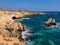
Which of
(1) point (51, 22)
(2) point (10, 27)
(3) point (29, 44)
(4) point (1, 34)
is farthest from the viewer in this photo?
(1) point (51, 22)

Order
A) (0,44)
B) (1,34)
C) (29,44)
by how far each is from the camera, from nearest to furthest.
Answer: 1. (0,44)
2. (1,34)
3. (29,44)

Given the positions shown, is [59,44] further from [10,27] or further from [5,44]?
[5,44]

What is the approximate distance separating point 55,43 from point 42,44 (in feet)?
8.32

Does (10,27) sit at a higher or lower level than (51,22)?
higher

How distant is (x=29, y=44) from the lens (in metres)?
28.0

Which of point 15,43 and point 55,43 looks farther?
point 55,43

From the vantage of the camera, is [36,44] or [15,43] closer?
[15,43]

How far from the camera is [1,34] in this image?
23.8 m

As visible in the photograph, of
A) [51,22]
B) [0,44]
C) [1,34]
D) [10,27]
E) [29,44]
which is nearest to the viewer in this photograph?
[0,44]

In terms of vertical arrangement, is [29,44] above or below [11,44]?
below

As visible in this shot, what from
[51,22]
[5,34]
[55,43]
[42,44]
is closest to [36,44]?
[42,44]

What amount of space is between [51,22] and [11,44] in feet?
122

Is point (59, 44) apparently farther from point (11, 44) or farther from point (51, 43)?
point (11, 44)

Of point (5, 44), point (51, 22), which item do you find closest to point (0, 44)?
point (5, 44)
